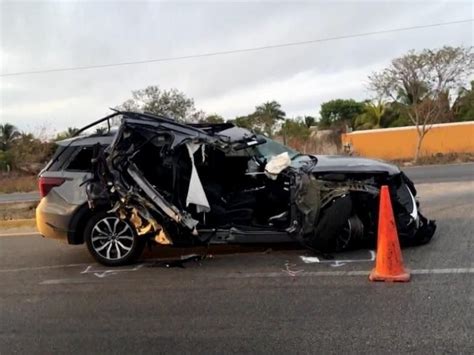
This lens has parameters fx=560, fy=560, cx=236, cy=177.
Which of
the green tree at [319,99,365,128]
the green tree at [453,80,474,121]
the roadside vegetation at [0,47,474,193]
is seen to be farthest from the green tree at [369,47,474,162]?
the green tree at [319,99,365,128]

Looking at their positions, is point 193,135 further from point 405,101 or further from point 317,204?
point 405,101

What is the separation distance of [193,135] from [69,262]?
95.9 inches

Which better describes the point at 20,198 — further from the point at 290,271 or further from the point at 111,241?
the point at 290,271

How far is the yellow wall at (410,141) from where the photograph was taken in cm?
3142

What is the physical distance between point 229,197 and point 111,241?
1.55 metres

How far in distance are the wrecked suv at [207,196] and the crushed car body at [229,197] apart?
0.5 inches

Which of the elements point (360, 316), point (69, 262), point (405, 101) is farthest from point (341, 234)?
point (405, 101)

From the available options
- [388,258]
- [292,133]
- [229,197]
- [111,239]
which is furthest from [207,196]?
[292,133]

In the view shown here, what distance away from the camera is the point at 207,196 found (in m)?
6.91

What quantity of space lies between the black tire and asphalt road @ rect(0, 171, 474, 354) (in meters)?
0.16

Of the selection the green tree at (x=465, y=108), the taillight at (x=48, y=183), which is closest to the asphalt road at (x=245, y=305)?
the taillight at (x=48, y=183)

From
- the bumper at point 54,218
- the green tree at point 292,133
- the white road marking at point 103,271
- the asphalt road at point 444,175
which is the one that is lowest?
the white road marking at point 103,271

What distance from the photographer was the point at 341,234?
655 cm

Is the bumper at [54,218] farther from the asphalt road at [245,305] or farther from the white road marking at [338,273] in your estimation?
the white road marking at [338,273]
